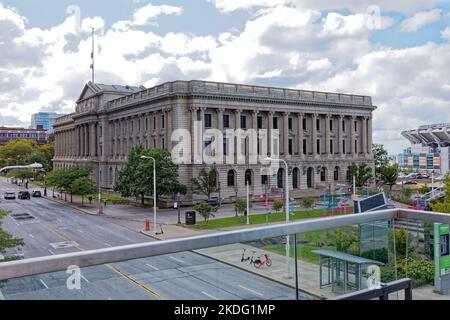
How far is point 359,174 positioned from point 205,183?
109 ft

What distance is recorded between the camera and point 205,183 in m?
61.1

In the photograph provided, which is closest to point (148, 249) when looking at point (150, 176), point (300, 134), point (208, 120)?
point (150, 176)

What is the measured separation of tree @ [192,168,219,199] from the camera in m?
61.1

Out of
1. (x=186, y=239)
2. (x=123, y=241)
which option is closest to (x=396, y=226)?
(x=186, y=239)

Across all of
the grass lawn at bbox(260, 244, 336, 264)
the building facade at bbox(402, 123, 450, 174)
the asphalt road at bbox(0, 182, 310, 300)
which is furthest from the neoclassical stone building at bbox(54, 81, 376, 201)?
the building facade at bbox(402, 123, 450, 174)

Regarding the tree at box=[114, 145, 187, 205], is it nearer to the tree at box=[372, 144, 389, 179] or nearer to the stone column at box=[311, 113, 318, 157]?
the stone column at box=[311, 113, 318, 157]

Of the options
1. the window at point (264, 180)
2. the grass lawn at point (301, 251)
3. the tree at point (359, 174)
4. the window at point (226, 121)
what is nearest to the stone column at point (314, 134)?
the tree at point (359, 174)

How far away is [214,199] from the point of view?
206 ft

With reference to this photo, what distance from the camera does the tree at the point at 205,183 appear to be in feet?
201

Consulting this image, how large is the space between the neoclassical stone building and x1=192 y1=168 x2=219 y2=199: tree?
69.2 inches

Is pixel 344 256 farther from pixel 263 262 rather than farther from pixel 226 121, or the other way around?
pixel 226 121

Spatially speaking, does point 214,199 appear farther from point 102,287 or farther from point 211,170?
point 102,287

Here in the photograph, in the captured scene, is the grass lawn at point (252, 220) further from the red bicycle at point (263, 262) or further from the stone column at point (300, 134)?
the red bicycle at point (263, 262)
